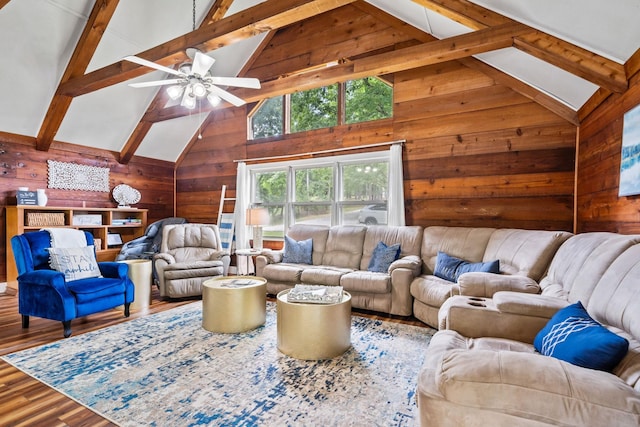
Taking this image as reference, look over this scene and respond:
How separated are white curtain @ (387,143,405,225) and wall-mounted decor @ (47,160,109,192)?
4948 mm

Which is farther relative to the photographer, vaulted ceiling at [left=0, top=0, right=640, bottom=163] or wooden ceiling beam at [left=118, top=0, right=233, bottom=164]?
wooden ceiling beam at [left=118, top=0, right=233, bottom=164]

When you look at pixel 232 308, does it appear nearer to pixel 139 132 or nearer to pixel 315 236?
pixel 315 236

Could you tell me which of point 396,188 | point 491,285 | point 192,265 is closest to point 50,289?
point 192,265

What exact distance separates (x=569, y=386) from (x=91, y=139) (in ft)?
21.8

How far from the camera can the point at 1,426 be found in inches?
67.8

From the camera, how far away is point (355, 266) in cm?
428

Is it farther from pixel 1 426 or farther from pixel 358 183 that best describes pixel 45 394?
pixel 358 183

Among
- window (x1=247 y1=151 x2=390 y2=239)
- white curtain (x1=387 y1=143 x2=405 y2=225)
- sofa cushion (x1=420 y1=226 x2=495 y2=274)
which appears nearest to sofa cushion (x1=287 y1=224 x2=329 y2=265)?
window (x1=247 y1=151 x2=390 y2=239)

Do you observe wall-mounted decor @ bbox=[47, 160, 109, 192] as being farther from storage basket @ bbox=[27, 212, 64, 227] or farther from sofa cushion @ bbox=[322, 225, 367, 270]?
sofa cushion @ bbox=[322, 225, 367, 270]

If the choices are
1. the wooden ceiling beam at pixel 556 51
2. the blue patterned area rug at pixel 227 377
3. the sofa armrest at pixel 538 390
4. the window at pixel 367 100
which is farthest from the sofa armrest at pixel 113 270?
the wooden ceiling beam at pixel 556 51

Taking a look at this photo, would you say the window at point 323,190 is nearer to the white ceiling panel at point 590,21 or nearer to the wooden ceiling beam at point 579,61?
the wooden ceiling beam at point 579,61

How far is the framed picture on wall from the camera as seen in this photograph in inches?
86.6

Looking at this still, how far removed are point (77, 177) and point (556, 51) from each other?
6.55m

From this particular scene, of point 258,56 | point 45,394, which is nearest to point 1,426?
point 45,394
